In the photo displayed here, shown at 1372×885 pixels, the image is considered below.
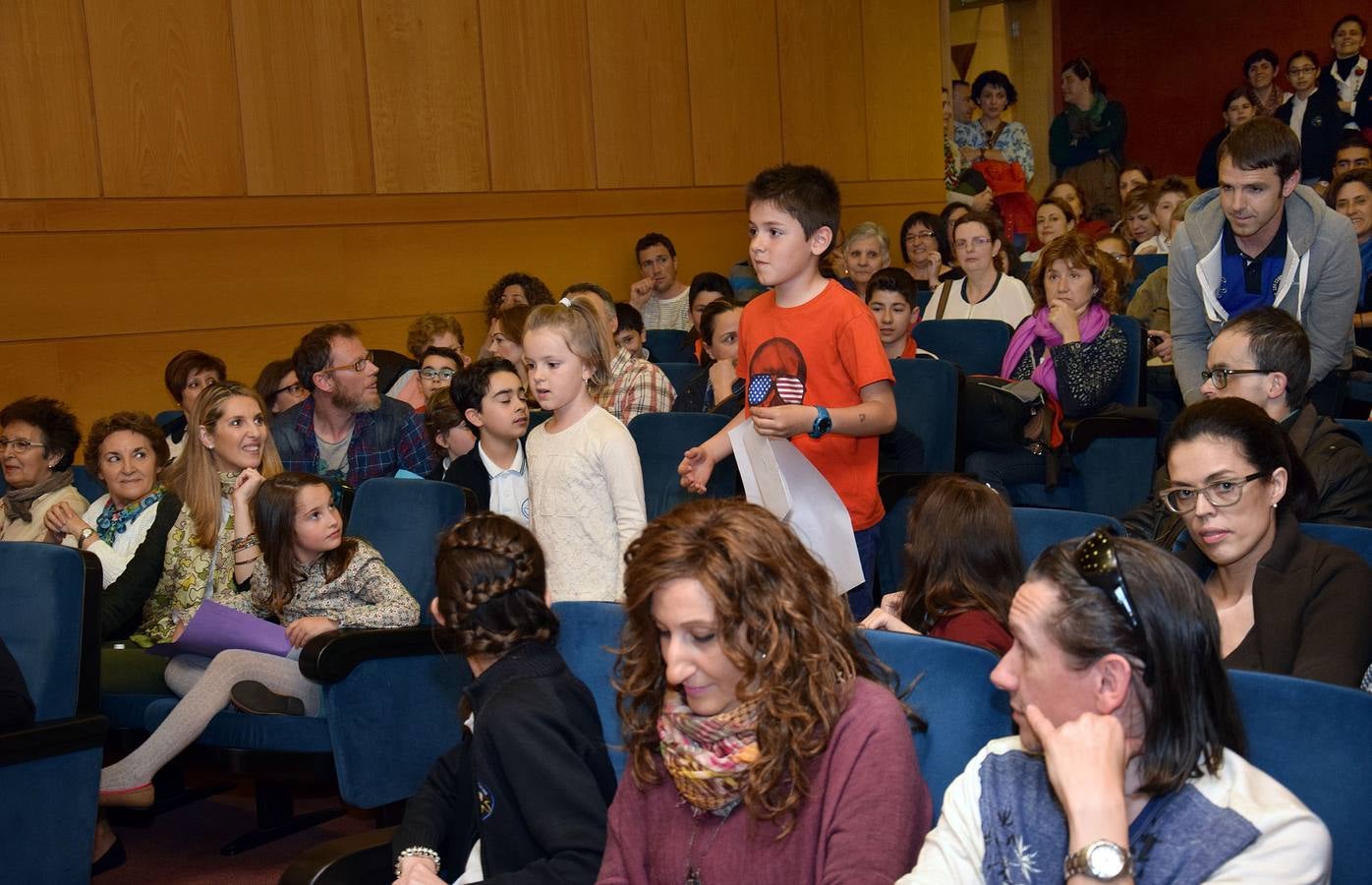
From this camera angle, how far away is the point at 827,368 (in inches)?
122

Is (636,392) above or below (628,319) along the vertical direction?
below

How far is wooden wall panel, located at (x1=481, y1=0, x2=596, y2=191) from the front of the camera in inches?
275

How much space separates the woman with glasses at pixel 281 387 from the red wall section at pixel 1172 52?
9.14 m

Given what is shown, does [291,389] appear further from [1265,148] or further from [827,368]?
[1265,148]

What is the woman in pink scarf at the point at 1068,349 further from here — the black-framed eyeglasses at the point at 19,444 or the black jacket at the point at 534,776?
the black-framed eyeglasses at the point at 19,444

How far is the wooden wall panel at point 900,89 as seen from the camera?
8.89m

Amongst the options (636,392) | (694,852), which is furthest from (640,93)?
(694,852)

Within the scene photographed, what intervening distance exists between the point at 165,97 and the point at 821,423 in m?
4.18

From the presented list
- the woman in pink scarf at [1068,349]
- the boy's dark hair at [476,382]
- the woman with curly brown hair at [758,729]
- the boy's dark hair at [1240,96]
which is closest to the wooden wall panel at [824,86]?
the boy's dark hair at [1240,96]

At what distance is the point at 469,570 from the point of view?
6.82 feet

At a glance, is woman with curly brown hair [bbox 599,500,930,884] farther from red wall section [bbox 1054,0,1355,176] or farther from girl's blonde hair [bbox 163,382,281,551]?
red wall section [bbox 1054,0,1355,176]

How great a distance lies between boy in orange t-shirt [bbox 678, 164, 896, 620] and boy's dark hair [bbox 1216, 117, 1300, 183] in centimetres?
102

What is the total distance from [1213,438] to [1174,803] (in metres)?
0.94

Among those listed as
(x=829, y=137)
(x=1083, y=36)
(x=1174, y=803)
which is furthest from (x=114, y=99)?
(x=1083, y=36)
